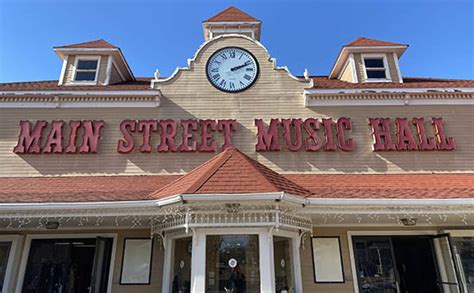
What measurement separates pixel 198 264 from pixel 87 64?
7504mm

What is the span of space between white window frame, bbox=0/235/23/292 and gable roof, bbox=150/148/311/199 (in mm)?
3538

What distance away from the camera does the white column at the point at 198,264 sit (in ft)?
18.5

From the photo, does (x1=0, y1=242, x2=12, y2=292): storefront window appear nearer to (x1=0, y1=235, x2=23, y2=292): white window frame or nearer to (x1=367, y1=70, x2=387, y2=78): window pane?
(x1=0, y1=235, x2=23, y2=292): white window frame

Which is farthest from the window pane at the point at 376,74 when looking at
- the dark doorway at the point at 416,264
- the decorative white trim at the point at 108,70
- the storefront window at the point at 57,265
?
the storefront window at the point at 57,265

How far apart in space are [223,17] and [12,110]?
269 inches

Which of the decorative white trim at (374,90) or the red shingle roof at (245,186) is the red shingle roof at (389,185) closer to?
the red shingle roof at (245,186)

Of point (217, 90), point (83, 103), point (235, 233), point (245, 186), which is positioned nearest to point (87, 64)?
point (83, 103)

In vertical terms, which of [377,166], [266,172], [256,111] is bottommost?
[266,172]

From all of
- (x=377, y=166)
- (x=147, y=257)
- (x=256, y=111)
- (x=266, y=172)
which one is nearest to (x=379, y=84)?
(x=377, y=166)

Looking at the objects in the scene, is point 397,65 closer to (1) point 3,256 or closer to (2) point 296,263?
(2) point 296,263

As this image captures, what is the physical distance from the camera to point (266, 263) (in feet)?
19.0

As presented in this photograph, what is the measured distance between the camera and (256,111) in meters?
8.88

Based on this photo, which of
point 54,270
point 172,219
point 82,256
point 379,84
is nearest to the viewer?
point 172,219

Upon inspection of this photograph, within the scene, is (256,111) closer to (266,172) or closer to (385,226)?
(266,172)
